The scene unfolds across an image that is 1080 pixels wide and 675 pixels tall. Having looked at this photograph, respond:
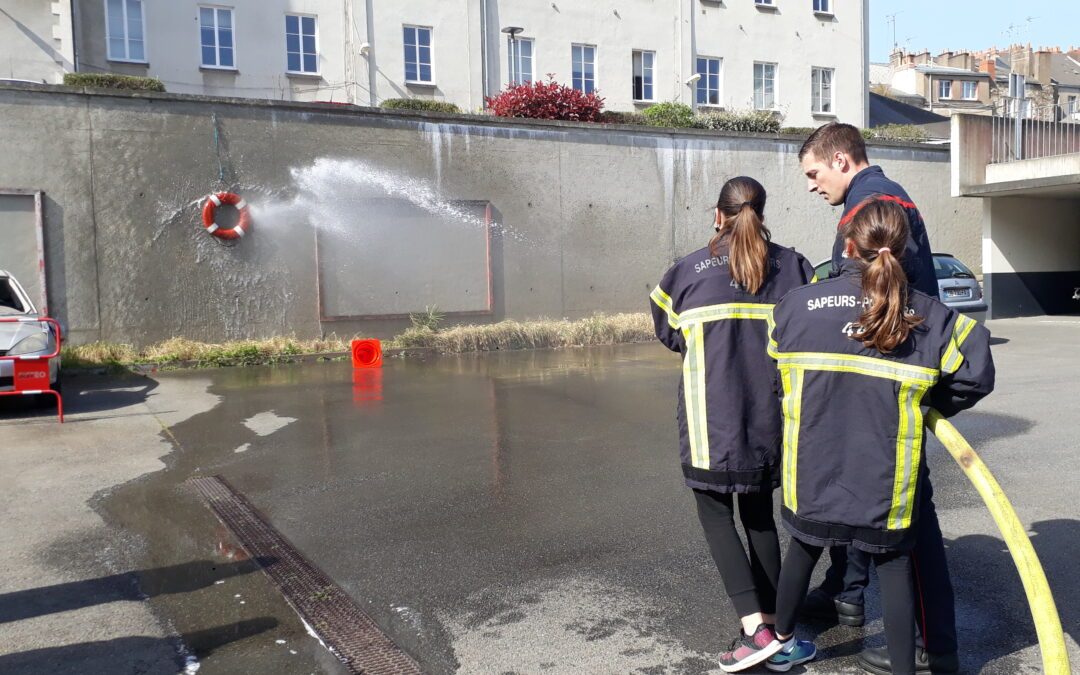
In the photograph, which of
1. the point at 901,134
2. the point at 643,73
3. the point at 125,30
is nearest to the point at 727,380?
the point at 125,30

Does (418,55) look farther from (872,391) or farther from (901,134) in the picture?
(872,391)

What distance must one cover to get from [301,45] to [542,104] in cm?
781

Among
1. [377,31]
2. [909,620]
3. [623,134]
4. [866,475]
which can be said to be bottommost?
[909,620]

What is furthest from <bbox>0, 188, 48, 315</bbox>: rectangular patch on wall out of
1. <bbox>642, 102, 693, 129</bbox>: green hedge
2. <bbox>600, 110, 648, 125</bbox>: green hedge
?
<bbox>642, 102, 693, 129</bbox>: green hedge

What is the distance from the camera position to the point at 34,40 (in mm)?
19359

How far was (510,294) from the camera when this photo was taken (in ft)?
55.9

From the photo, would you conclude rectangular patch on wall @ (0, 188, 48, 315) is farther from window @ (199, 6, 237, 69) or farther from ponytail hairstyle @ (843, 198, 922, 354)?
ponytail hairstyle @ (843, 198, 922, 354)

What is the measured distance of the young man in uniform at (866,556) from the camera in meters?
3.39

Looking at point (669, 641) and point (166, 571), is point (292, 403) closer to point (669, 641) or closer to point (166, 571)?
point (166, 571)

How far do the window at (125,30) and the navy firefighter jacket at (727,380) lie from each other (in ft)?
68.8

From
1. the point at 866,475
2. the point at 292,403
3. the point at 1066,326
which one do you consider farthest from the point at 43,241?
the point at 1066,326

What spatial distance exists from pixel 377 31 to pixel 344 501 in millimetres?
19152

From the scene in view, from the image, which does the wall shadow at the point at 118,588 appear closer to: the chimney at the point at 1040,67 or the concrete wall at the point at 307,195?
the concrete wall at the point at 307,195

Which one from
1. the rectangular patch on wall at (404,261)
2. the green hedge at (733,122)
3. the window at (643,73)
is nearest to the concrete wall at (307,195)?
the rectangular patch on wall at (404,261)
